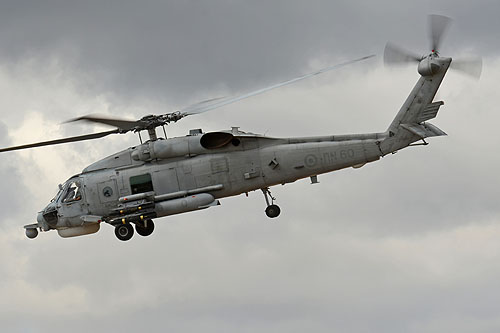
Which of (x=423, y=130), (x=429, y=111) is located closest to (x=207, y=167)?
(x=423, y=130)

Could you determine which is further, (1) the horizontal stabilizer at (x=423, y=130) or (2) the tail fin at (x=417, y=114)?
(2) the tail fin at (x=417, y=114)

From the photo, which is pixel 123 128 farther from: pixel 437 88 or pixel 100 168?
pixel 437 88

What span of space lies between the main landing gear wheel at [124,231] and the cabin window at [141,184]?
164 cm

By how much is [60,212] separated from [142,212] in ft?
14.7

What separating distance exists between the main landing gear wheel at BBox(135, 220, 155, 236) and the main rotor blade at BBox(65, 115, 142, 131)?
4427 mm

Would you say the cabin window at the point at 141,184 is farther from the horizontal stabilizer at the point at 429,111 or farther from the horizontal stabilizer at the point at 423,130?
the horizontal stabilizer at the point at 429,111

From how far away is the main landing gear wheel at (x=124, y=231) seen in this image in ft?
185

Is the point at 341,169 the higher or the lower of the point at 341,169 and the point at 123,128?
the lower

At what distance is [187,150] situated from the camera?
56.0 m

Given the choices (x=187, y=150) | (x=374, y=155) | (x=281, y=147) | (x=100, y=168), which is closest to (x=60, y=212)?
(x=100, y=168)

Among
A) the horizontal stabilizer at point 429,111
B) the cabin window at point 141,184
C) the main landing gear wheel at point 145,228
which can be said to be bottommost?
the main landing gear wheel at point 145,228

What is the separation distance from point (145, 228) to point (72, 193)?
392 centimetres

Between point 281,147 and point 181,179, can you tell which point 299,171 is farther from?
point 181,179

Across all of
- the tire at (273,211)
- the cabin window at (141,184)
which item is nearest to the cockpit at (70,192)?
the cabin window at (141,184)
